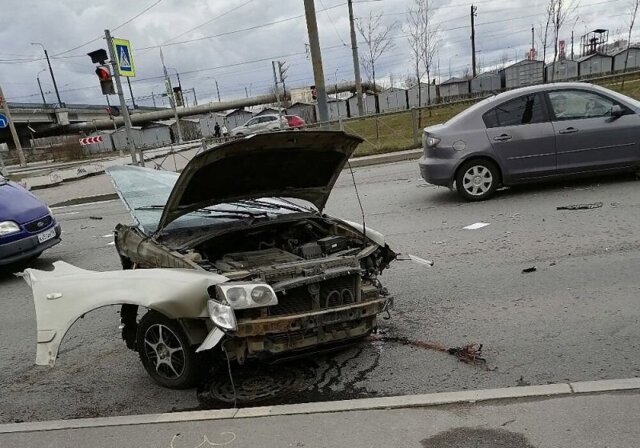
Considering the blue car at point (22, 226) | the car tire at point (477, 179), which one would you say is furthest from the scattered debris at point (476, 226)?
the blue car at point (22, 226)

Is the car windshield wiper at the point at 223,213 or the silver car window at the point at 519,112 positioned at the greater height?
the silver car window at the point at 519,112

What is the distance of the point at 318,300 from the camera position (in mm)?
3568

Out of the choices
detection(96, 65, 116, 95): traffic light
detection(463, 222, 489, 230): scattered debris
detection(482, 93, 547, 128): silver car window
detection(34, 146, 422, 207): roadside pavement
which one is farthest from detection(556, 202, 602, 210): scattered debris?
detection(96, 65, 116, 95): traffic light

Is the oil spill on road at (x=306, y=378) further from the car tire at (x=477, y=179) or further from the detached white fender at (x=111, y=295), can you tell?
the car tire at (x=477, y=179)

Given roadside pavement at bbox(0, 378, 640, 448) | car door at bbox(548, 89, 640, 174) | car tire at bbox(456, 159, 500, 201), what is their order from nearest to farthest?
1. roadside pavement at bbox(0, 378, 640, 448)
2. car door at bbox(548, 89, 640, 174)
3. car tire at bbox(456, 159, 500, 201)

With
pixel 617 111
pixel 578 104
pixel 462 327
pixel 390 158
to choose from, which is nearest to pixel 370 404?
pixel 462 327

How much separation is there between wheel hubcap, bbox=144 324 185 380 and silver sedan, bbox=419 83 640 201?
616 centimetres

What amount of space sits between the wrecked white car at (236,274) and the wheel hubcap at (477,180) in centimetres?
459

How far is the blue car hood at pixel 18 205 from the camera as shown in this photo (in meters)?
7.33

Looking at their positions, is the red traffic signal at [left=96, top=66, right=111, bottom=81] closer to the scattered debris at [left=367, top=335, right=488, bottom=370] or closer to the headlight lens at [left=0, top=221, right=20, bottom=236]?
the headlight lens at [left=0, top=221, right=20, bottom=236]

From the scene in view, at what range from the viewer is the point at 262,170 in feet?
14.0

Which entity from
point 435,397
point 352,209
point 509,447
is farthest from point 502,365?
point 352,209

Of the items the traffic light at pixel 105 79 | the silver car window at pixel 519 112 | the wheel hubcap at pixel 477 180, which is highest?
the traffic light at pixel 105 79

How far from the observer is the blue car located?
720cm
